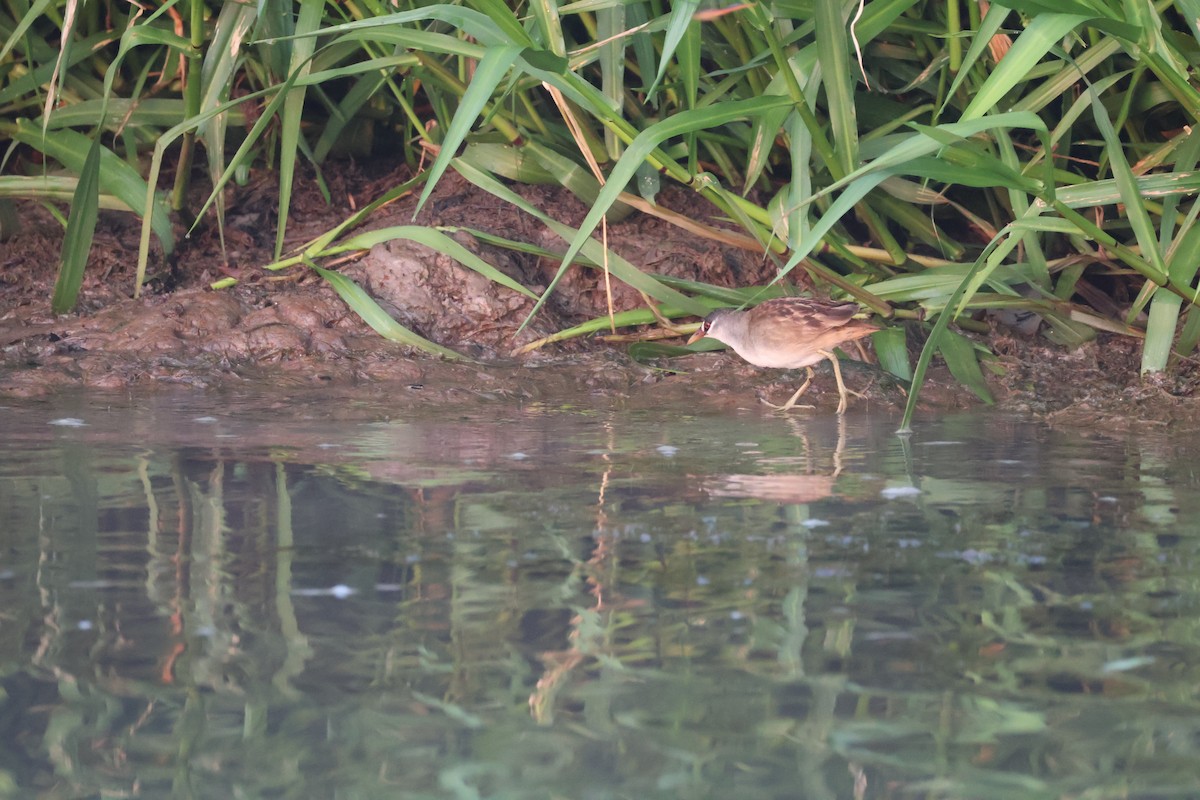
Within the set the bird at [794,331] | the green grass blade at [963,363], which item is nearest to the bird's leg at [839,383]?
the bird at [794,331]

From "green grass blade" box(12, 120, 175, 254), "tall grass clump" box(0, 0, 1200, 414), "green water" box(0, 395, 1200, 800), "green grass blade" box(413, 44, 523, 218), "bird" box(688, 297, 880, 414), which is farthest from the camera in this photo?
"green grass blade" box(12, 120, 175, 254)

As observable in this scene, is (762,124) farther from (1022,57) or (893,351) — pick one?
(1022,57)

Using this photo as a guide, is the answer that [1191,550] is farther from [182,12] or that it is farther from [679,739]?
[182,12]

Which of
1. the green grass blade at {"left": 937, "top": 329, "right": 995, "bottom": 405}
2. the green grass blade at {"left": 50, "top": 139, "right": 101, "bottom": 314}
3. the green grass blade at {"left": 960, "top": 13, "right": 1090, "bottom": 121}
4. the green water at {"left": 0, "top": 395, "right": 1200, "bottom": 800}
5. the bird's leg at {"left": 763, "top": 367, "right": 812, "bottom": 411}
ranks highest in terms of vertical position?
the green grass blade at {"left": 960, "top": 13, "right": 1090, "bottom": 121}

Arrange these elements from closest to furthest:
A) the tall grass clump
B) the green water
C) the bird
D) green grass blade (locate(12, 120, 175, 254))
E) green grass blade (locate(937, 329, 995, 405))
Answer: the green water → the tall grass clump → green grass blade (locate(937, 329, 995, 405)) → the bird → green grass blade (locate(12, 120, 175, 254))

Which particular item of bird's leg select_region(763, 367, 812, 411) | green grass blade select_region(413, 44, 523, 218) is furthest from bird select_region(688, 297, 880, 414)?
green grass blade select_region(413, 44, 523, 218)

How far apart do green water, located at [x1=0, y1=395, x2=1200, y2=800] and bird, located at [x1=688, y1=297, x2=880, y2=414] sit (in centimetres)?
110

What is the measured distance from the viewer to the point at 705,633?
1.71 metres

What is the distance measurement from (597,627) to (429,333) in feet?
9.54

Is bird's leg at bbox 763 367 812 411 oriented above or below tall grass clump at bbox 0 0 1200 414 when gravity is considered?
below

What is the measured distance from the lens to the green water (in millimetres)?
1335

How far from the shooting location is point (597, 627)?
1.73 m

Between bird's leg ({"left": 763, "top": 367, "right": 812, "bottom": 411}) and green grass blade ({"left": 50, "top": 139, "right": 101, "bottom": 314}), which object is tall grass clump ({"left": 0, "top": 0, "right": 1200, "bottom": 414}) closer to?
green grass blade ({"left": 50, "top": 139, "right": 101, "bottom": 314})

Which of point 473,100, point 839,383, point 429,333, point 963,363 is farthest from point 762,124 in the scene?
point 429,333
